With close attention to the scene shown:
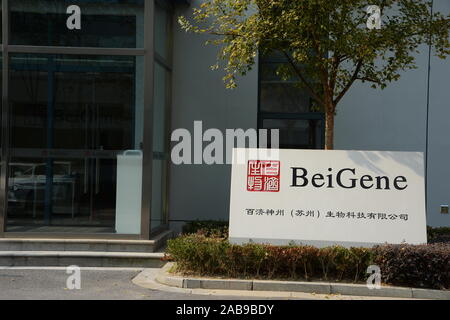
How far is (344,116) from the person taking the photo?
11383mm

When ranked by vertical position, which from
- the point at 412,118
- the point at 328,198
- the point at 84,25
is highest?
the point at 84,25

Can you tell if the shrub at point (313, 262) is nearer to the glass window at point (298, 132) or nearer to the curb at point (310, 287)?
the curb at point (310, 287)

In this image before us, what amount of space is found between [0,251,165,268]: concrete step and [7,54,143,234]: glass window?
606mm

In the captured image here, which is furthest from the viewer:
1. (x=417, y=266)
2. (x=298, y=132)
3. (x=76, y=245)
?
(x=298, y=132)

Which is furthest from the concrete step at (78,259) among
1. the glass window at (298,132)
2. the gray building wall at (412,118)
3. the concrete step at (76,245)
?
the gray building wall at (412,118)

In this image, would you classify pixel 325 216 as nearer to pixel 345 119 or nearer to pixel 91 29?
pixel 345 119

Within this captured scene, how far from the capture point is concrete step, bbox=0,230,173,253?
9352mm

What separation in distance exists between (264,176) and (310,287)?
1878 mm

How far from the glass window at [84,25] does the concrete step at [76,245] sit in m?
3.31

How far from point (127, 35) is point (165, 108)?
1787mm

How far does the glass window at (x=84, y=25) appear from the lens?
31.7 feet

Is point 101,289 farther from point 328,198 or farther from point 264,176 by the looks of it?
point 328,198

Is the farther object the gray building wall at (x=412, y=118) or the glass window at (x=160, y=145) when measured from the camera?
the gray building wall at (x=412, y=118)

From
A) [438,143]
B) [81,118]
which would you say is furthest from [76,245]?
[438,143]
